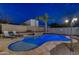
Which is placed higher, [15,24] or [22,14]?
[22,14]

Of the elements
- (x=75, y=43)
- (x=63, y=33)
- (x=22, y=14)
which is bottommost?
(x=75, y=43)

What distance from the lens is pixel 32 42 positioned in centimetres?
222

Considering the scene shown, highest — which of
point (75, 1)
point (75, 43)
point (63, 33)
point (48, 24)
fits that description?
point (75, 1)

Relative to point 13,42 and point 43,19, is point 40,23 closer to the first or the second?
point 43,19

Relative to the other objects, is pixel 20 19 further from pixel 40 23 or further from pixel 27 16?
pixel 40 23

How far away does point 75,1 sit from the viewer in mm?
2213

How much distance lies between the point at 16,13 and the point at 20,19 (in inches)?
4.4

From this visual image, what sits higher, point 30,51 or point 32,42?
point 32,42

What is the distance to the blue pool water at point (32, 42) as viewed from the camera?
2.22 m

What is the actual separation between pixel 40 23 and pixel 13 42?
51 centimetres

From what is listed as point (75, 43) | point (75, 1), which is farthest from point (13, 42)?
point (75, 1)

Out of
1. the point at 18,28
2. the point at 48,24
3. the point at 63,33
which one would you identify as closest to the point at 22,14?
the point at 18,28

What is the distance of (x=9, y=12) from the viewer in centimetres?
221

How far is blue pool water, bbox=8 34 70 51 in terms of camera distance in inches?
87.3
